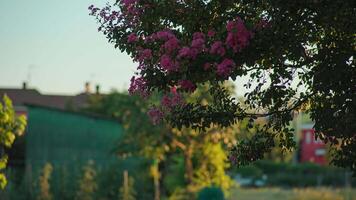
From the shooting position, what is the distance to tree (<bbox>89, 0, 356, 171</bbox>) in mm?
6488

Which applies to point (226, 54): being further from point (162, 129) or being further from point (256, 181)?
point (256, 181)

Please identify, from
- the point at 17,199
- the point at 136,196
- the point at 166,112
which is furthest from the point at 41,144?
the point at 166,112

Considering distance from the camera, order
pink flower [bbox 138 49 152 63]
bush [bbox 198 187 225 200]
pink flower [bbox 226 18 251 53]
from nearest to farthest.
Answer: pink flower [bbox 226 18 251 53], pink flower [bbox 138 49 152 63], bush [bbox 198 187 225 200]

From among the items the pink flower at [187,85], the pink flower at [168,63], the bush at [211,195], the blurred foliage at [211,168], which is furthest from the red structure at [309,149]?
the pink flower at [168,63]

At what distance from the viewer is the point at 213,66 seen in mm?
6574

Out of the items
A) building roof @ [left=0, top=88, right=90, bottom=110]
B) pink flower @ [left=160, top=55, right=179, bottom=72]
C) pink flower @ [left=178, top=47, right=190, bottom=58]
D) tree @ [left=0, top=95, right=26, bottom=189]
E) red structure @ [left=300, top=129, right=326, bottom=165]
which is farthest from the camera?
red structure @ [left=300, top=129, right=326, bottom=165]

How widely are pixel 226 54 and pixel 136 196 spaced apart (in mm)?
15661

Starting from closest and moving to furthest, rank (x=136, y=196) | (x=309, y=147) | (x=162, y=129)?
(x=136, y=196) → (x=162, y=129) → (x=309, y=147)

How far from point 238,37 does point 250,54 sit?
0.28m

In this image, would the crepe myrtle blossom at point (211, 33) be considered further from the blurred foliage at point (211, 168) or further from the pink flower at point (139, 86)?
the blurred foliage at point (211, 168)

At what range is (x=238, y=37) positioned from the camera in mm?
6289

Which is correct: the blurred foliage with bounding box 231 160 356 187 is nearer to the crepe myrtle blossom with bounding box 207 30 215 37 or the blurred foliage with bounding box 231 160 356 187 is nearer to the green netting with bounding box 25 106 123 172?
the green netting with bounding box 25 106 123 172

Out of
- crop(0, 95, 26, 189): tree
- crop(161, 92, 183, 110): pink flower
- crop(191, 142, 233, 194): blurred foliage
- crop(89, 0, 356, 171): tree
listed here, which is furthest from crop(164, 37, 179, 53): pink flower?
crop(191, 142, 233, 194): blurred foliage

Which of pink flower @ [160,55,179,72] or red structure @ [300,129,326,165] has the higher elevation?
pink flower @ [160,55,179,72]
